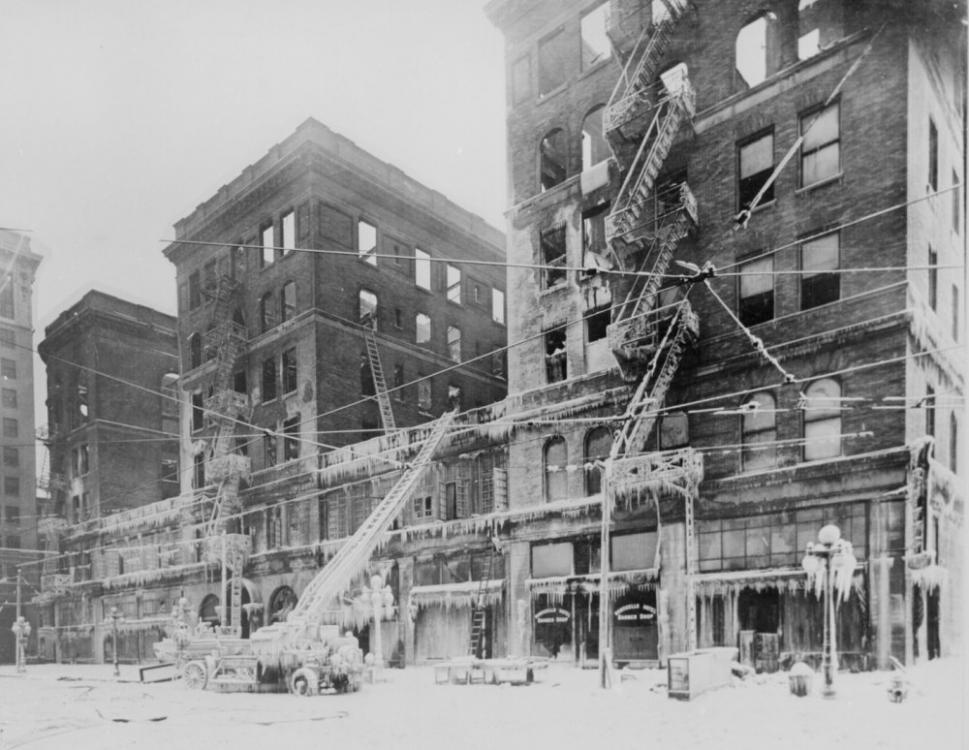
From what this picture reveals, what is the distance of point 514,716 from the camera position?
9.84m

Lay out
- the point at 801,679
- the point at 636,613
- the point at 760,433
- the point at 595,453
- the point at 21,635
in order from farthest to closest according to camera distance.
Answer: the point at 21,635 → the point at 595,453 → the point at 636,613 → the point at 760,433 → the point at 801,679

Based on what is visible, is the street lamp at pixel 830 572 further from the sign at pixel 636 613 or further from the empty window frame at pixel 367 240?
the empty window frame at pixel 367 240

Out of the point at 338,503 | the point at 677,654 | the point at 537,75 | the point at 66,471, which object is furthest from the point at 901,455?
the point at 66,471

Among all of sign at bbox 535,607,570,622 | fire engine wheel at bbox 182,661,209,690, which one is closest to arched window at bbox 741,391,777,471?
sign at bbox 535,607,570,622

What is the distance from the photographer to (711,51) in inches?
404

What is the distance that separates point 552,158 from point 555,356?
2943mm

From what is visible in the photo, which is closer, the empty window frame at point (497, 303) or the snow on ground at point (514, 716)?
the snow on ground at point (514, 716)

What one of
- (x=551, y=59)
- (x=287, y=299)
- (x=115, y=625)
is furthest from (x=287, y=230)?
(x=115, y=625)

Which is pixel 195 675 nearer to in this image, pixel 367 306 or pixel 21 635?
pixel 21 635

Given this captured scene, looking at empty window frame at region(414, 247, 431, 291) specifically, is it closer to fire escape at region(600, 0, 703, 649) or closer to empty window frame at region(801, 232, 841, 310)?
fire escape at region(600, 0, 703, 649)

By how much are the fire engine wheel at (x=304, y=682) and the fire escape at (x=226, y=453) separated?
2711 mm

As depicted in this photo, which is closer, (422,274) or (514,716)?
(514,716)

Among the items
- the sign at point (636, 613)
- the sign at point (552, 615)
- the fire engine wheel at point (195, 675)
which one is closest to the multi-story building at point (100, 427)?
the fire engine wheel at point (195, 675)

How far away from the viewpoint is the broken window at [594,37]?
11.1m
